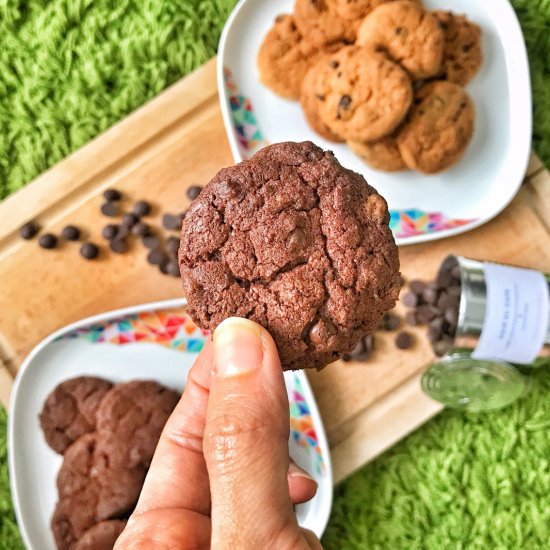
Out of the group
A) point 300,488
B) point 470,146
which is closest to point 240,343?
point 300,488

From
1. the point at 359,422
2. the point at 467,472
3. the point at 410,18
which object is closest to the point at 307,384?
the point at 359,422

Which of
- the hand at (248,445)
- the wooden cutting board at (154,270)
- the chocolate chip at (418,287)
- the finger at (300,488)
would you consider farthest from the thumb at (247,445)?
the chocolate chip at (418,287)

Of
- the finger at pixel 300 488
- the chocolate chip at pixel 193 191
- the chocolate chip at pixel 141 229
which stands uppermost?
the chocolate chip at pixel 193 191

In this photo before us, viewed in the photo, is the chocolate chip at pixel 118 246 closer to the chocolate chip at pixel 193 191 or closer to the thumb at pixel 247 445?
the chocolate chip at pixel 193 191

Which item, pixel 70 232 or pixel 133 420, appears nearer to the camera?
pixel 133 420

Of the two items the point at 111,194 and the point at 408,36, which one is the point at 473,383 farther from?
the point at 111,194

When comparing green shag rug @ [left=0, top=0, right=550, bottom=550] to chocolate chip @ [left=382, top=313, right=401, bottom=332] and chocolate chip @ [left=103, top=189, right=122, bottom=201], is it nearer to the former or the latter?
chocolate chip @ [left=103, top=189, right=122, bottom=201]

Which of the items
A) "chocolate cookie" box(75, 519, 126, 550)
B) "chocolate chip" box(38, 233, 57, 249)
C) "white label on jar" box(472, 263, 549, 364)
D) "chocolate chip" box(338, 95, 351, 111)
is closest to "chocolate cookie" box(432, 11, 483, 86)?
"chocolate chip" box(338, 95, 351, 111)
